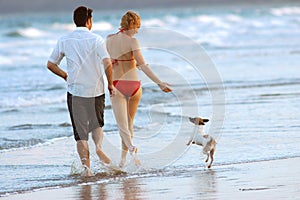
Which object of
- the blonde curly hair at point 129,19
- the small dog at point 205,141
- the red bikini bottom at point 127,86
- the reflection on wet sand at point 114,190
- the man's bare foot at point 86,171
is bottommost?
the man's bare foot at point 86,171

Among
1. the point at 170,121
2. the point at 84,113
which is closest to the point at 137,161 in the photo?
the point at 84,113

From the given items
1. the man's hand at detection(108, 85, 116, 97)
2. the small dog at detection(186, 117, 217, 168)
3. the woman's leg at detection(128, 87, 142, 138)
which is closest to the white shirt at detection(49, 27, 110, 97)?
the man's hand at detection(108, 85, 116, 97)

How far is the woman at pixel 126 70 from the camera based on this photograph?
301 inches

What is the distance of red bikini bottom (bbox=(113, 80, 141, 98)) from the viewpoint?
25.4 feet

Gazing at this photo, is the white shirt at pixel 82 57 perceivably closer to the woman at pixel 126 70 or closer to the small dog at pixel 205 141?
the woman at pixel 126 70

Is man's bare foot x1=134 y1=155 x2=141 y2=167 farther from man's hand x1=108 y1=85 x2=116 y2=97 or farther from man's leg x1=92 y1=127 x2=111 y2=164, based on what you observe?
man's hand x1=108 y1=85 x2=116 y2=97

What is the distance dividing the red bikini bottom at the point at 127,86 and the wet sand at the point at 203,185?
0.88m

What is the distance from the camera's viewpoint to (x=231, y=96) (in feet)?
45.3

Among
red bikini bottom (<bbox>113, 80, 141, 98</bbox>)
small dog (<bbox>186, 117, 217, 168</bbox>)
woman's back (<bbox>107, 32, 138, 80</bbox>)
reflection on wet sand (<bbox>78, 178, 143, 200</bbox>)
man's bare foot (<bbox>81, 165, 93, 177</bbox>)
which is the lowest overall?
man's bare foot (<bbox>81, 165, 93, 177</bbox>)

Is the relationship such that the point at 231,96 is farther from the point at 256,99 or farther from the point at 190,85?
the point at 190,85

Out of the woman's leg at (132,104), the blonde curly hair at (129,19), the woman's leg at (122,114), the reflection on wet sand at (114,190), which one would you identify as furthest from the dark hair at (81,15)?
the reflection on wet sand at (114,190)

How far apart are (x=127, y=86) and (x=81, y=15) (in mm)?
930

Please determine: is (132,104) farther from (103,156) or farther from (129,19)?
(129,19)

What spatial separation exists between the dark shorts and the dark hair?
0.73 m
